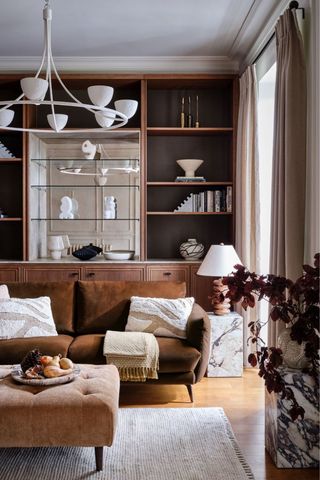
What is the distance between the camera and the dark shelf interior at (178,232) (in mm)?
5988

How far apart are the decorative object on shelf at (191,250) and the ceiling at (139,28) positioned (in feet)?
6.03

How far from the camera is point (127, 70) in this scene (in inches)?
221

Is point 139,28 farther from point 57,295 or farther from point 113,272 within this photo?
point 57,295

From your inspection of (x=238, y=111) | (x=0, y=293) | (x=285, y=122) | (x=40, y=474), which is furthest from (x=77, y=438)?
(x=238, y=111)

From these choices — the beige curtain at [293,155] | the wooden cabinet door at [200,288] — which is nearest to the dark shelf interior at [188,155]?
the wooden cabinet door at [200,288]

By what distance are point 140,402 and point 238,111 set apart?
2994mm

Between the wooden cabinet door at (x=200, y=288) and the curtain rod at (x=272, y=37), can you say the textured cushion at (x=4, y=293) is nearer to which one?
the wooden cabinet door at (x=200, y=288)

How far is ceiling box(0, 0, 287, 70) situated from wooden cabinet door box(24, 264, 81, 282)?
2.06 metres

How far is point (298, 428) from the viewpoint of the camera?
2965 mm

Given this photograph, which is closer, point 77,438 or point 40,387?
point 77,438

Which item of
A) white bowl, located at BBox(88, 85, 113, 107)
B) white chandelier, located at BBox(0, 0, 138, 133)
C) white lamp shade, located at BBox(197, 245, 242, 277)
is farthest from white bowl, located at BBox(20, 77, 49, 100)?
white lamp shade, located at BBox(197, 245, 242, 277)

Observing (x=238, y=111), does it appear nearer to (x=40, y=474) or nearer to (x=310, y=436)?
(x=310, y=436)

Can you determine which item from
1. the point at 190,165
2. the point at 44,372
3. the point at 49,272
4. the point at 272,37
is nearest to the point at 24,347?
the point at 44,372

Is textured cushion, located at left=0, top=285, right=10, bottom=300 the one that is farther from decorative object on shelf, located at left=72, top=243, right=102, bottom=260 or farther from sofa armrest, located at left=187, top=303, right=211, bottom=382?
sofa armrest, located at left=187, top=303, right=211, bottom=382
